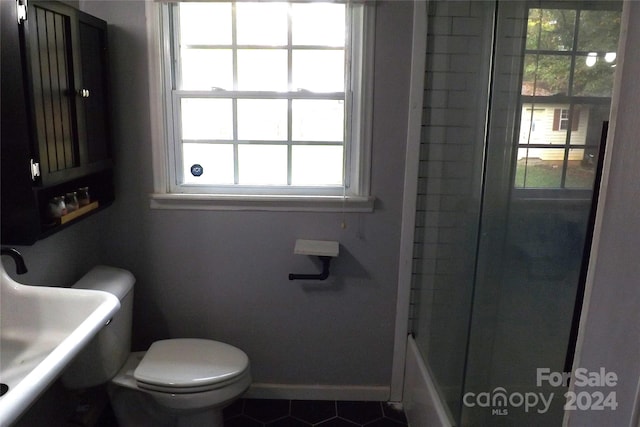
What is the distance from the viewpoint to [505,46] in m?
1.49

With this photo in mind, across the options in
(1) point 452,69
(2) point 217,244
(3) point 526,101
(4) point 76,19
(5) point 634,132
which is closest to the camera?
(5) point 634,132

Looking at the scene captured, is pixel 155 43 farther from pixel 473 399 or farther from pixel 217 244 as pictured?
pixel 473 399

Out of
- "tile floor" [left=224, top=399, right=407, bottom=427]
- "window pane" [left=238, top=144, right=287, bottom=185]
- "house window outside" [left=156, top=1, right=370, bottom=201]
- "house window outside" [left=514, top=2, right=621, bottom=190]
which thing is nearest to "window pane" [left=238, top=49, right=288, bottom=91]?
"house window outside" [left=156, top=1, right=370, bottom=201]

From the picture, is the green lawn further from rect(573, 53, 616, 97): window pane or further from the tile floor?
the tile floor

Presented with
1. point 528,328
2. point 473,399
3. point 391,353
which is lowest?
point 391,353

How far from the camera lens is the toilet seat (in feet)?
5.58

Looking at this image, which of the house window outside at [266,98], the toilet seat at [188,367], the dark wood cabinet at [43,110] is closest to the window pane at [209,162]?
the house window outside at [266,98]

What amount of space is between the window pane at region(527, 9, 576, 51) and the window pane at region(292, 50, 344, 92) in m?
0.85

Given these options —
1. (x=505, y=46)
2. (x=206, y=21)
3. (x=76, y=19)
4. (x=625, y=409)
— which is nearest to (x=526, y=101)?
(x=505, y=46)

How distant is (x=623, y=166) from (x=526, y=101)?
75 centimetres

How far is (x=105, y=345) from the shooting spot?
1735 millimetres

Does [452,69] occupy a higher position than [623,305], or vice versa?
[452,69]

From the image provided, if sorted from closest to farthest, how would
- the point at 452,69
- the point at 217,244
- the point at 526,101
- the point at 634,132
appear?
1. the point at 634,132
2. the point at 526,101
3. the point at 452,69
4. the point at 217,244

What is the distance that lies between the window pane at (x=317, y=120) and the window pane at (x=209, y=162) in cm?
Result: 32
